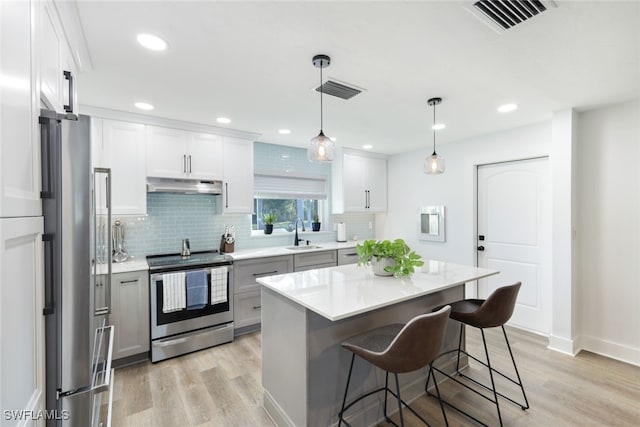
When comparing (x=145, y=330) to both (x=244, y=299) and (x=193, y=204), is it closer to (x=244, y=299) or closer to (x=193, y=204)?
(x=244, y=299)

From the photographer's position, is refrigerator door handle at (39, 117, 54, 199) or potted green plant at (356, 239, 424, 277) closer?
refrigerator door handle at (39, 117, 54, 199)

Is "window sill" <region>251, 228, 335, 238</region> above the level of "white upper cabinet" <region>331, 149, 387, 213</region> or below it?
below

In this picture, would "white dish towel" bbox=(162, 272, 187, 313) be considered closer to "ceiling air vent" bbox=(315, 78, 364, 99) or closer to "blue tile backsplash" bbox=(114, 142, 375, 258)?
"blue tile backsplash" bbox=(114, 142, 375, 258)

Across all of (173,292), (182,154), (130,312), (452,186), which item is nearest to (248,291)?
(173,292)

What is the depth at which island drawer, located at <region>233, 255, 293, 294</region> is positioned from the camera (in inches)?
134

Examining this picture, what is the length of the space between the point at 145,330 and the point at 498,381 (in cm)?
324

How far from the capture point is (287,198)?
4.55m

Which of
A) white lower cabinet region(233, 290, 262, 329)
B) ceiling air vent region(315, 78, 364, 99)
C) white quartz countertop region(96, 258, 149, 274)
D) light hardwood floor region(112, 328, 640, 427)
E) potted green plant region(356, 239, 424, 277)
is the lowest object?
light hardwood floor region(112, 328, 640, 427)

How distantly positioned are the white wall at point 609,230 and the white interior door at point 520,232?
352 mm

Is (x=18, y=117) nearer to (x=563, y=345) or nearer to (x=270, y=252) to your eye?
(x=270, y=252)

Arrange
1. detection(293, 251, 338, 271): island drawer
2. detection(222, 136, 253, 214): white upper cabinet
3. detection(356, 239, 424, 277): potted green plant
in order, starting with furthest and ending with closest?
1. detection(293, 251, 338, 271): island drawer
2. detection(222, 136, 253, 214): white upper cabinet
3. detection(356, 239, 424, 277): potted green plant

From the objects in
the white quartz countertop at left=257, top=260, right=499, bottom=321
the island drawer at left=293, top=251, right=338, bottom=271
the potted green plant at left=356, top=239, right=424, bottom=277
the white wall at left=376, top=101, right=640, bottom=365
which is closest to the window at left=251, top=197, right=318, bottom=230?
the island drawer at left=293, top=251, right=338, bottom=271

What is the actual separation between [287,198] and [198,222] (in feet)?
4.49

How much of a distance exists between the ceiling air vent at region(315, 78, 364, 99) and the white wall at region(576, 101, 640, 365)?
8.20 ft
